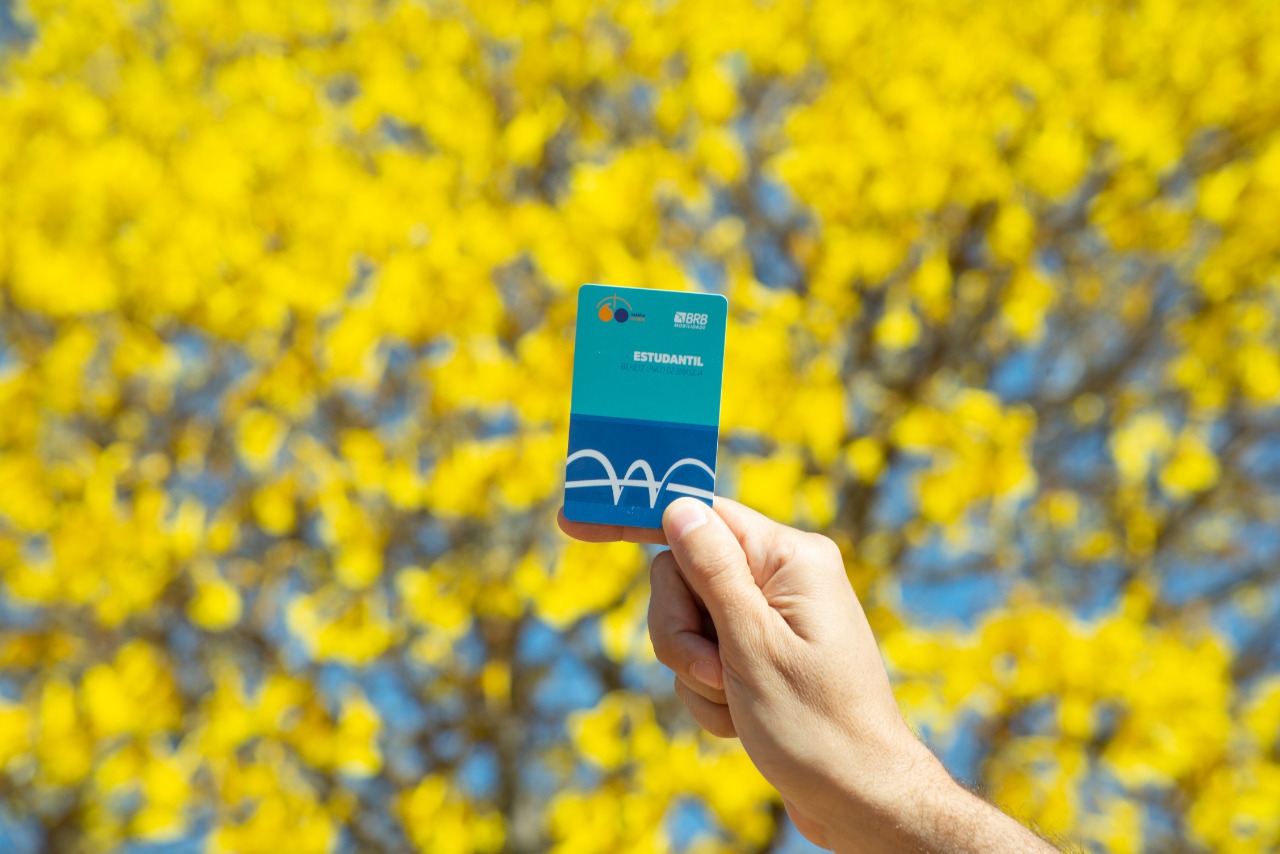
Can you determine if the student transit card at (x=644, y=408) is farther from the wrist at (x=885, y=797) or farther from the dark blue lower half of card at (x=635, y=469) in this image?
the wrist at (x=885, y=797)

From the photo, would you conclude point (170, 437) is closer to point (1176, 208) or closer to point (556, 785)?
point (556, 785)

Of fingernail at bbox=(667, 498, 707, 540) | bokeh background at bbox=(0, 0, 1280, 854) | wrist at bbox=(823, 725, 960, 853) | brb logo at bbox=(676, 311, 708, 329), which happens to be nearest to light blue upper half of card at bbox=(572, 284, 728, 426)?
brb logo at bbox=(676, 311, 708, 329)

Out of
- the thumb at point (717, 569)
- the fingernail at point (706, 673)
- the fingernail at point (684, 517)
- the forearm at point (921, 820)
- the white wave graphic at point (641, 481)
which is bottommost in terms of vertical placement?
the forearm at point (921, 820)

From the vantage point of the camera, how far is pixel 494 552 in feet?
6.57

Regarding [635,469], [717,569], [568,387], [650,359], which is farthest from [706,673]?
[568,387]

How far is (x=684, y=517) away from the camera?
109 cm

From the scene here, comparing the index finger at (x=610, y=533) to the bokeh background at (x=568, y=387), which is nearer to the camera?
the index finger at (x=610, y=533)

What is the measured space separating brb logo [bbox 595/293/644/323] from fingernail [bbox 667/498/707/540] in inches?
9.1

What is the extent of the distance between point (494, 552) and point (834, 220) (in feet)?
3.35

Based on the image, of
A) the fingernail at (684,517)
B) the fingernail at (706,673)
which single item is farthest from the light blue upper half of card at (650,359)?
the fingernail at (706,673)

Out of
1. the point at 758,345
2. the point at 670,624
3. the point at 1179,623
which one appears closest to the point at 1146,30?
the point at 758,345

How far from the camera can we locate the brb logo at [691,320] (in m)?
1.14

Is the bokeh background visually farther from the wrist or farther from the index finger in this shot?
the wrist

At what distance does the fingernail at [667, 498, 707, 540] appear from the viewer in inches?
42.6
